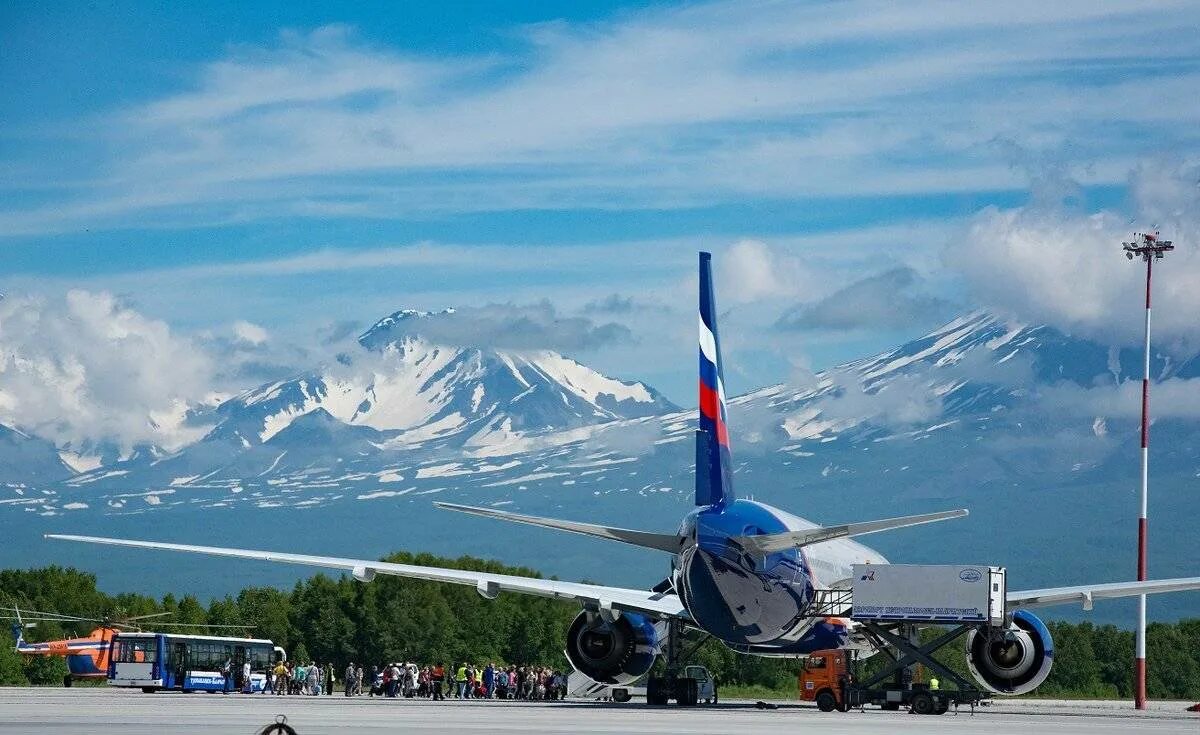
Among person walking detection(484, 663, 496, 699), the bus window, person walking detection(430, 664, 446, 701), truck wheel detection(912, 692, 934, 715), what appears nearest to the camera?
truck wheel detection(912, 692, 934, 715)

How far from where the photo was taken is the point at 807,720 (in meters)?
46.8

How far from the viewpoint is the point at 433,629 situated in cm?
15312

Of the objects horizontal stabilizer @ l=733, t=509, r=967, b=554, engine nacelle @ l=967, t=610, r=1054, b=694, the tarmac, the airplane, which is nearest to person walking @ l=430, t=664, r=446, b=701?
the airplane

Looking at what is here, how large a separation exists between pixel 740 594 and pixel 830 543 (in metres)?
10.0

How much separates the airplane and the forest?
→ 212ft

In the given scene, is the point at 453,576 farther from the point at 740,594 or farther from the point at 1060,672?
the point at 1060,672

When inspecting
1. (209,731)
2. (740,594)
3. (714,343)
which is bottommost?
(209,731)

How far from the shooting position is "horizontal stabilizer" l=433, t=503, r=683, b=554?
151ft

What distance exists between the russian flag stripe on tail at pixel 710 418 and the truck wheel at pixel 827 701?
6.61 m

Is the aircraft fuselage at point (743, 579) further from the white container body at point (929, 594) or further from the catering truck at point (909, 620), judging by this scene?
the white container body at point (929, 594)

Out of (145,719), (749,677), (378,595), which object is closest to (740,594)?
(145,719)

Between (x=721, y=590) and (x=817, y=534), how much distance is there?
481 centimetres

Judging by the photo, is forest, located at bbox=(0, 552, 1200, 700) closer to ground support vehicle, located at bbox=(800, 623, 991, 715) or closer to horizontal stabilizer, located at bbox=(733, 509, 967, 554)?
ground support vehicle, located at bbox=(800, 623, 991, 715)

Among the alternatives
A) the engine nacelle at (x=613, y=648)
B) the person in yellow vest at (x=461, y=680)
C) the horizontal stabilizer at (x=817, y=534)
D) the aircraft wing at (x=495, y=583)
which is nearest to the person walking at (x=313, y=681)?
the person in yellow vest at (x=461, y=680)
